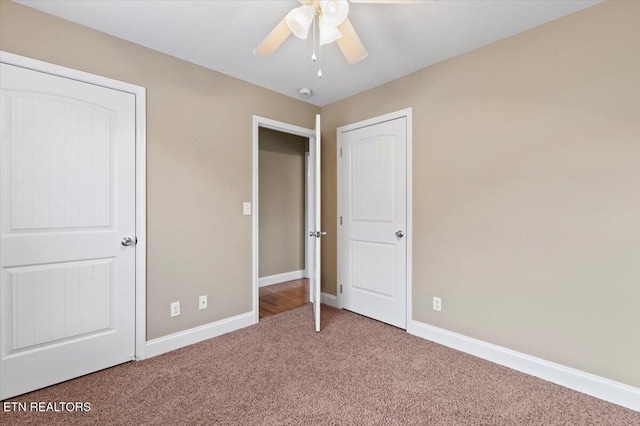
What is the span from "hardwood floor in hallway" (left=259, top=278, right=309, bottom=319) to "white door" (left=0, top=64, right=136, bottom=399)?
147 cm

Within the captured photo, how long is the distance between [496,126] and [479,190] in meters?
0.50

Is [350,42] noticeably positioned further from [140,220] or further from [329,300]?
[329,300]

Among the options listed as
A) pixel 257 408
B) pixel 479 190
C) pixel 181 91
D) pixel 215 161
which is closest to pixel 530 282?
pixel 479 190

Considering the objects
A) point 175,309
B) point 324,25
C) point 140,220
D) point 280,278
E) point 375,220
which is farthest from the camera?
point 280,278

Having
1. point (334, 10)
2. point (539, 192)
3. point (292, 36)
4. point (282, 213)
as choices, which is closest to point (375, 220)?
point (539, 192)

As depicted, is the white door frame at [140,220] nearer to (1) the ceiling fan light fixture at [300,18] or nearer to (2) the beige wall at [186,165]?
(2) the beige wall at [186,165]

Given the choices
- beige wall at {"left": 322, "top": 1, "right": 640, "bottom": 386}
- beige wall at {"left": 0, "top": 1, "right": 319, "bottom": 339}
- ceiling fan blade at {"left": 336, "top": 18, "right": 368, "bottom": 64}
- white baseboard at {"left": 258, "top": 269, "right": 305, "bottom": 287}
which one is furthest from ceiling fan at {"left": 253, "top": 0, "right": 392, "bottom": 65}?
white baseboard at {"left": 258, "top": 269, "right": 305, "bottom": 287}

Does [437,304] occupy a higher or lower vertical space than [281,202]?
lower

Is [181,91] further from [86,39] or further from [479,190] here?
[479,190]

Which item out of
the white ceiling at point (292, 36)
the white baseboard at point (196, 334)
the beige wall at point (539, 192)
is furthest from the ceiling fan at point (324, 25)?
the white baseboard at point (196, 334)

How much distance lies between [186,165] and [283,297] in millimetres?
2138

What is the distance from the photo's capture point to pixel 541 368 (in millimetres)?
1973

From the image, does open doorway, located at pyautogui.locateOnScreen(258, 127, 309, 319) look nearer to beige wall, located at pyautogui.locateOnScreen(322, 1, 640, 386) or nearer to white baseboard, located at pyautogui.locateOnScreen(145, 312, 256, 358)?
white baseboard, located at pyautogui.locateOnScreen(145, 312, 256, 358)

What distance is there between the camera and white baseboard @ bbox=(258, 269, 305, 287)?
14.3 ft
